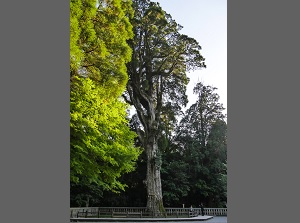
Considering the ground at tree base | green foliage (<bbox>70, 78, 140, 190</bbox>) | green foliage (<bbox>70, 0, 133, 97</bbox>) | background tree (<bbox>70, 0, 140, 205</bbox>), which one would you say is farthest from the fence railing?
green foliage (<bbox>70, 0, 133, 97</bbox>)

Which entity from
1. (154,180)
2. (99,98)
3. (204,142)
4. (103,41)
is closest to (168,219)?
(154,180)

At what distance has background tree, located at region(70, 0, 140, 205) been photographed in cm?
670

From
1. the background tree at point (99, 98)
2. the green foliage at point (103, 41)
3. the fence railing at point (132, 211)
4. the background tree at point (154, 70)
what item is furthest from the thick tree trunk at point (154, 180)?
the green foliage at point (103, 41)

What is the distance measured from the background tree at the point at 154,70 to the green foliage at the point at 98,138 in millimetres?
357

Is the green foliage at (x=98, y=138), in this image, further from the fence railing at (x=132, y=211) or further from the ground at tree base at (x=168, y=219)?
the ground at tree base at (x=168, y=219)

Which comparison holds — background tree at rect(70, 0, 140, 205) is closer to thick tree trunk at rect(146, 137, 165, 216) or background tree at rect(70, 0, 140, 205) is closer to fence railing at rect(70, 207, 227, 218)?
fence railing at rect(70, 207, 227, 218)

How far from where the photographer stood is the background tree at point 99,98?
6695mm

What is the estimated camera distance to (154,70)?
759 cm

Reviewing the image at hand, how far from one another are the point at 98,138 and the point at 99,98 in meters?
0.81
